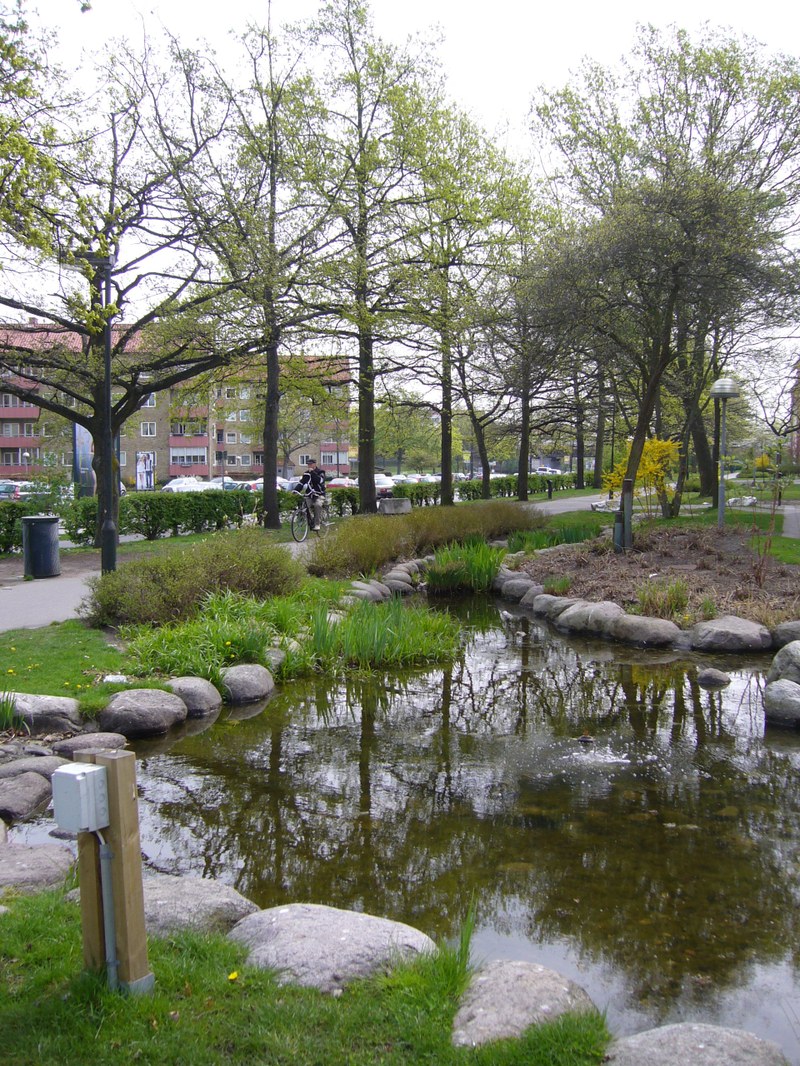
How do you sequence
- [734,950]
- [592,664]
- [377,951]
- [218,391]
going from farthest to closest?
1. [218,391]
2. [592,664]
3. [734,950]
4. [377,951]

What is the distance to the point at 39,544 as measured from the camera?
12.9 m

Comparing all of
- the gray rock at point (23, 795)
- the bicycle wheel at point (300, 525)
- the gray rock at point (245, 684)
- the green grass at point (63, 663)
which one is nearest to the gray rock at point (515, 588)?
the bicycle wheel at point (300, 525)

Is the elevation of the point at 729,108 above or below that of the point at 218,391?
above

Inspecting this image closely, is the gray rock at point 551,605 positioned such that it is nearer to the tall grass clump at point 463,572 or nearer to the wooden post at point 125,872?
the tall grass clump at point 463,572

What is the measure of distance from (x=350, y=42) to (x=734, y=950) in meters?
23.8

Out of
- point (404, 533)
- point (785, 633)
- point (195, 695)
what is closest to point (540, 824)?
point (195, 695)

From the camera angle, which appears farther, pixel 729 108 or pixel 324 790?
pixel 729 108

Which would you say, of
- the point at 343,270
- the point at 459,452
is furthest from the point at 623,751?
the point at 459,452

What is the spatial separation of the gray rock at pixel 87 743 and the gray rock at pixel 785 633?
23.0 feet

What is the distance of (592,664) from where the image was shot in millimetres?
9320

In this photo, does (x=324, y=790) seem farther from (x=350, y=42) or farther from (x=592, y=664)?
(x=350, y=42)

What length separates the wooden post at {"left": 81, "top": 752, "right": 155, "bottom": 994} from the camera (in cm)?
273

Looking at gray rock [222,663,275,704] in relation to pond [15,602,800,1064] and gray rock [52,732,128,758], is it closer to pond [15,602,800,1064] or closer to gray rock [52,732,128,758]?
pond [15,602,800,1064]

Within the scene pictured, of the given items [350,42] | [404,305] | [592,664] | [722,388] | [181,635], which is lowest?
[592,664]
